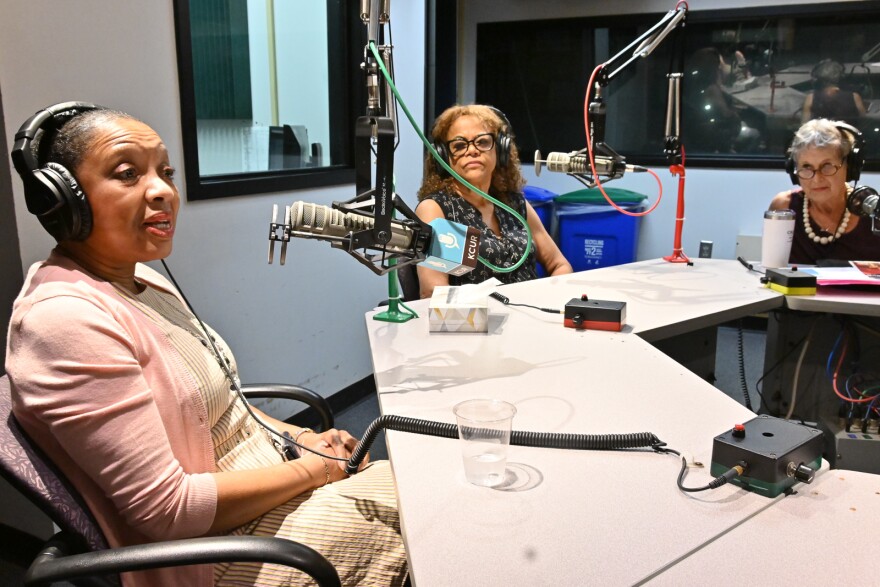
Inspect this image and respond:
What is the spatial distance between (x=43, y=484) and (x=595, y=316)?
124 centimetres

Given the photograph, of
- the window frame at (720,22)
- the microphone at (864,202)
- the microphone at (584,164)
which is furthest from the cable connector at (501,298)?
the window frame at (720,22)

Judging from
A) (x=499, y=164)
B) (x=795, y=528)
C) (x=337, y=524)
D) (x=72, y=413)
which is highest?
(x=499, y=164)

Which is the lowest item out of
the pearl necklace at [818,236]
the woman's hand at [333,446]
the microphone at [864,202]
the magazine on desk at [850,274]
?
the woman's hand at [333,446]

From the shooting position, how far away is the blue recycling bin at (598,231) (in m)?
4.18

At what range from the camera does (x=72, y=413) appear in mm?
901

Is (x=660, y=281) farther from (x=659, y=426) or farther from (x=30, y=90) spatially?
(x=30, y=90)

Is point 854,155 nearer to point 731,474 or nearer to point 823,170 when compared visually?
point 823,170

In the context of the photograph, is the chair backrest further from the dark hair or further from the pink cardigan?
the dark hair

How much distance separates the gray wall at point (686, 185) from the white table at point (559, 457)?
104 inches

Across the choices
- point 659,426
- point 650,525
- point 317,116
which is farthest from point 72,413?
point 317,116

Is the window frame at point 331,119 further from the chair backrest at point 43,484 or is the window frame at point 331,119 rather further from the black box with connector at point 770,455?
the black box with connector at point 770,455

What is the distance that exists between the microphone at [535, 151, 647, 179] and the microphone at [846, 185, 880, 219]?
729 millimetres

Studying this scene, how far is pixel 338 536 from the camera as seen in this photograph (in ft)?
3.64

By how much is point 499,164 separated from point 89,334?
179cm
